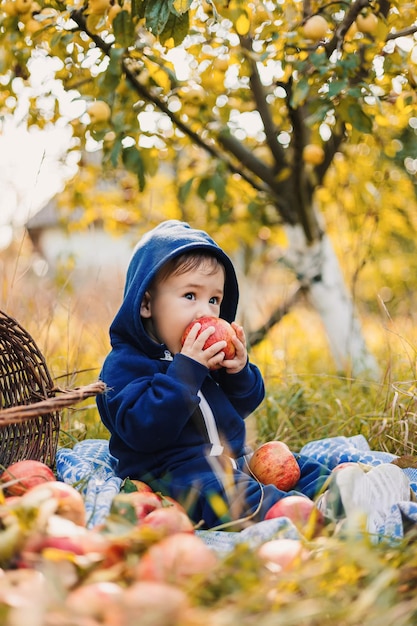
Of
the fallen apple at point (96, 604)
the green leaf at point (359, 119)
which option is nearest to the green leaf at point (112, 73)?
the green leaf at point (359, 119)

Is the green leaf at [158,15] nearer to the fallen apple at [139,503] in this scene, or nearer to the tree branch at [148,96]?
the tree branch at [148,96]

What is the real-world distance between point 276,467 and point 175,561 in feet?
3.41

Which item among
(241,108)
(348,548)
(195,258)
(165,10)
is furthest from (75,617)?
(241,108)

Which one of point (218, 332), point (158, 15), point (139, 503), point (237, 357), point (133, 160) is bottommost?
point (139, 503)

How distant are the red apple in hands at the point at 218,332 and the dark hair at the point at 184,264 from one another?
180 mm

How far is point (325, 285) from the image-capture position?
4.24m

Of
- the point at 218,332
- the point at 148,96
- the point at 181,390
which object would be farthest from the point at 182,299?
the point at 148,96

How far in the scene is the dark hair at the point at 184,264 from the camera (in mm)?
2355

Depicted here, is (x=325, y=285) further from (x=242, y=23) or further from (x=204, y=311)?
(x=204, y=311)

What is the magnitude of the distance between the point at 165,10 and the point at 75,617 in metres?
1.88

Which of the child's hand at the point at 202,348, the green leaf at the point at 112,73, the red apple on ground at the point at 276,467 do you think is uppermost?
the green leaf at the point at 112,73

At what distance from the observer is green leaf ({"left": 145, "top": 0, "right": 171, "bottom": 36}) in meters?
2.31

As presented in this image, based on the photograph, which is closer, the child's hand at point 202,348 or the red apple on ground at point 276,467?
the child's hand at point 202,348

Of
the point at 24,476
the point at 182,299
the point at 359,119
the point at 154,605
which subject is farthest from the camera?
the point at 359,119
